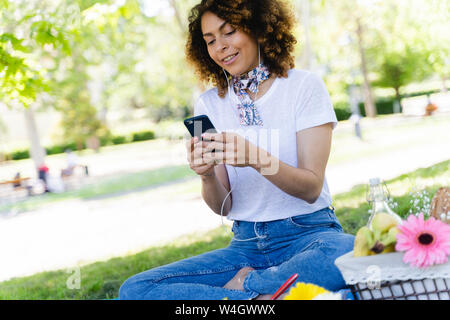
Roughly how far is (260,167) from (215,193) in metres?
0.49

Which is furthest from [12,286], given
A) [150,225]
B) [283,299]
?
[283,299]

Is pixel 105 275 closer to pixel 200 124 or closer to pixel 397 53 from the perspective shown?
pixel 200 124

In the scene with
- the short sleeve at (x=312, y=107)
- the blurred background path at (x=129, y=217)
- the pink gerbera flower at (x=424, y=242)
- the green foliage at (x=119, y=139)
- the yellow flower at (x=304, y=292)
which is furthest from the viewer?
the green foliage at (x=119, y=139)

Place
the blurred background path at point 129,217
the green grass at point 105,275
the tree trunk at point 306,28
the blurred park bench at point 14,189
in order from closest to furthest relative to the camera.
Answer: the green grass at point 105,275 < the blurred background path at point 129,217 < the tree trunk at point 306,28 < the blurred park bench at point 14,189

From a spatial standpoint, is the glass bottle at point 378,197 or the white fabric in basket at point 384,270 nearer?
the white fabric in basket at point 384,270

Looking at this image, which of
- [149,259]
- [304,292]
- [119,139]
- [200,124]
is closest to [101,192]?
[149,259]

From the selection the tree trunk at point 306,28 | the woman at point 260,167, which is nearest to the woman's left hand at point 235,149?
the woman at point 260,167

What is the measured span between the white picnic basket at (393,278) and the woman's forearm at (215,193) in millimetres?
878

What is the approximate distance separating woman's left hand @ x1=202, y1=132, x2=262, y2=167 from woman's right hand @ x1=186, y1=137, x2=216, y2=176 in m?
0.10

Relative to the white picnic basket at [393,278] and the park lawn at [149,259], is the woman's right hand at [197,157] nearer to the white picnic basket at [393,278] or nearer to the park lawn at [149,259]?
the white picnic basket at [393,278]

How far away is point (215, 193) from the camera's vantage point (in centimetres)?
233

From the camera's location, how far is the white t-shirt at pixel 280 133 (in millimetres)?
2211

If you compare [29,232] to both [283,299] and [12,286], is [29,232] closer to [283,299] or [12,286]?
[12,286]

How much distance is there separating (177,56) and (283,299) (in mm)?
22323
